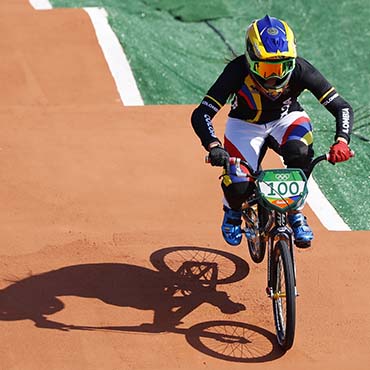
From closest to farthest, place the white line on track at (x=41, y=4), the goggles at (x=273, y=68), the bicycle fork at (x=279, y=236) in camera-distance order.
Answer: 1. the bicycle fork at (x=279, y=236)
2. the goggles at (x=273, y=68)
3. the white line on track at (x=41, y=4)

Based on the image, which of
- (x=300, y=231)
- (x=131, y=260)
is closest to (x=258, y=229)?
(x=300, y=231)

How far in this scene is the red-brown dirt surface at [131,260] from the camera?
7766 millimetres

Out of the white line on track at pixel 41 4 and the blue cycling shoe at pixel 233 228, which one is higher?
the blue cycling shoe at pixel 233 228

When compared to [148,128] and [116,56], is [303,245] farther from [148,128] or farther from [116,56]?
[116,56]

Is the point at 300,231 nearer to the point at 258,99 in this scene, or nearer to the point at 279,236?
the point at 279,236

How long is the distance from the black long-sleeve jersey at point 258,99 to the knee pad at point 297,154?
1.02 ft

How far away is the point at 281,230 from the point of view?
7684mm

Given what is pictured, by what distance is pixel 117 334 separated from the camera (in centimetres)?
793

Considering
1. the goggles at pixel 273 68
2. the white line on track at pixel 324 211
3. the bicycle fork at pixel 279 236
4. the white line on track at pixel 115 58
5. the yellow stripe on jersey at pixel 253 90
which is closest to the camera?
the bicycle fork at pixel 279 236

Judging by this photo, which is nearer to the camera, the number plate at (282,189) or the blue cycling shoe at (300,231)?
the number plate at (282,189)

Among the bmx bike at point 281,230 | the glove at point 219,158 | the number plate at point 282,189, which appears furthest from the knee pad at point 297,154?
the glove at point 219,158

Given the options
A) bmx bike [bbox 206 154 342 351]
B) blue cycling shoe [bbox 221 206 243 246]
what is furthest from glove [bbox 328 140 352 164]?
blue cycling shoe [bbox 221 206 243 246]

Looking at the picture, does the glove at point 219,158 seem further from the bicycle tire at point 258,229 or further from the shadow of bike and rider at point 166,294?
the shadow of bike and rider at point 166,294

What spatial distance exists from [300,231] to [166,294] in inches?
55.2
